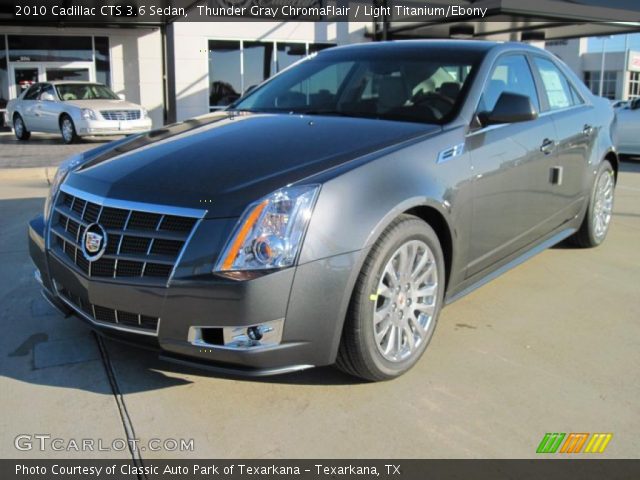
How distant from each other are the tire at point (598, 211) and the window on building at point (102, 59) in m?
20.2

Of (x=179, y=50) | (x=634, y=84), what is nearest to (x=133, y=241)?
(x=179, y=50)

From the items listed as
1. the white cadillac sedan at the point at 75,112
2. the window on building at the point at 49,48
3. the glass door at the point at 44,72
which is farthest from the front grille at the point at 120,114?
the window on building at the point at 49,48

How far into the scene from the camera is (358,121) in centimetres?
367

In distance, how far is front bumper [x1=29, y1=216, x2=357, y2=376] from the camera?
2652mm

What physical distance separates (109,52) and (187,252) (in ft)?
71.8

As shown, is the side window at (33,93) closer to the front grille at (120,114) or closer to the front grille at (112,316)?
the front grille at (120,114)

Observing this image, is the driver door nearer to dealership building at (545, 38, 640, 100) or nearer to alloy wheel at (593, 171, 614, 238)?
alloy wheel at (593, 171, 614, 238)

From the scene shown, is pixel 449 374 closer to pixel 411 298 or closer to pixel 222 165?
pixel 411 298

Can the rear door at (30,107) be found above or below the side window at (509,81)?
below

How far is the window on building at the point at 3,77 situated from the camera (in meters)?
21.6

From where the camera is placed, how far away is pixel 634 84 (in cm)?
6444

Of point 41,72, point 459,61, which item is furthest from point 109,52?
point 459,61

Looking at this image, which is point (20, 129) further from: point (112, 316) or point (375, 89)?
point (112, 316)

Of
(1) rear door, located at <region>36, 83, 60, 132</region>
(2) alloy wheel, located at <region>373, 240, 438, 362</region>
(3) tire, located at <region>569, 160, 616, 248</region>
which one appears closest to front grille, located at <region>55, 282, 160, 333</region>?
(2) alloy wheel, located at <region>373, 240, 438, 362</region>
